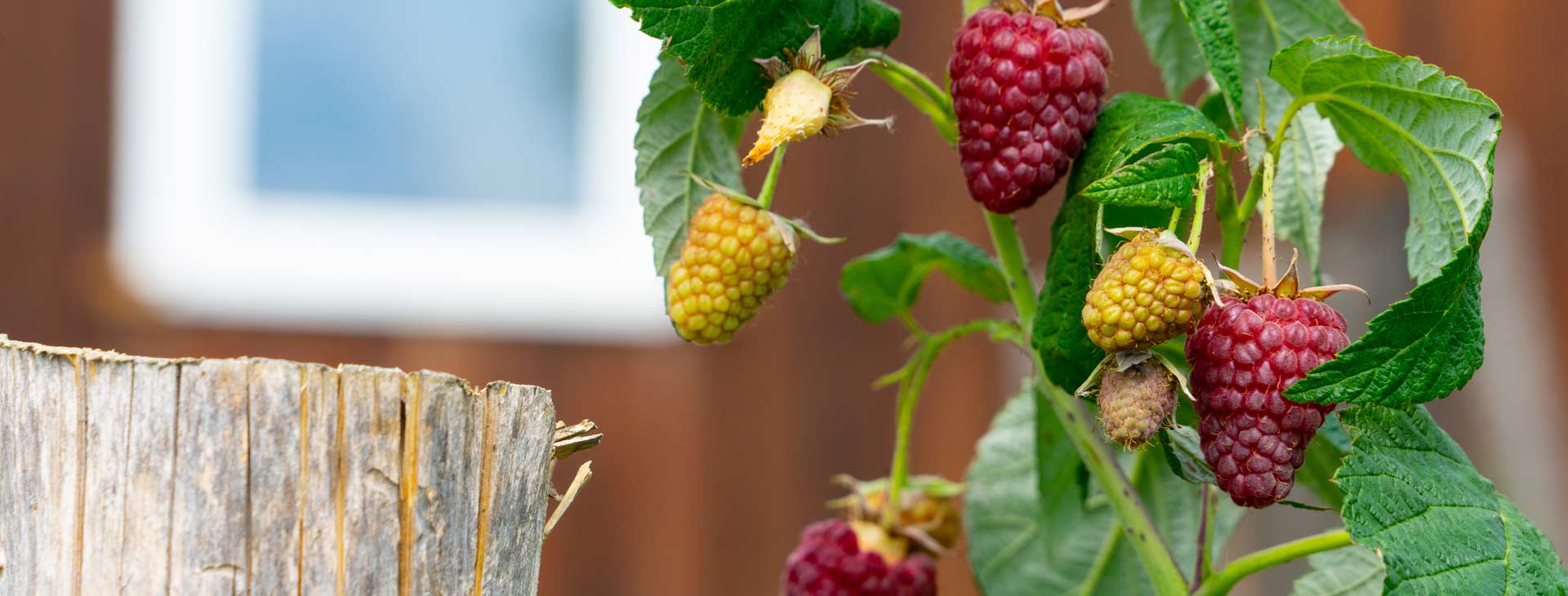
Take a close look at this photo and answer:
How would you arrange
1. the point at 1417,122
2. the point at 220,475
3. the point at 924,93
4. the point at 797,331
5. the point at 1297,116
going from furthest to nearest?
the point at 797,331 → the point at 1297,116 → the point at 924,93 → the point at 1417,122 → the point at 220,475

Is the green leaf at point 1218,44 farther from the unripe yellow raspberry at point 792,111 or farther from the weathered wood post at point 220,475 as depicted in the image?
the weathered wood post at point 220,475

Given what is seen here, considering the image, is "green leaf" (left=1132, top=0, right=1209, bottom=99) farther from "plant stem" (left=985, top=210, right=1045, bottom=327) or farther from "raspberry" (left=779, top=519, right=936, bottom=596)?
"raspberry" (left=779, top=519, right=936, bottom=596)

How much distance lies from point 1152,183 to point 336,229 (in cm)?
220

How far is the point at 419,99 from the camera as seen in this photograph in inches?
105

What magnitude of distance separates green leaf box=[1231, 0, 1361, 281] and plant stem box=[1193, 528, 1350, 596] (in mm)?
198

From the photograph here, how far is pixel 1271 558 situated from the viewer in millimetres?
744

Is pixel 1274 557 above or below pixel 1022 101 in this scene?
below

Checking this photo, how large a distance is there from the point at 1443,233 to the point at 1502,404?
5.49 feet

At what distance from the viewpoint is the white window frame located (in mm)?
2475

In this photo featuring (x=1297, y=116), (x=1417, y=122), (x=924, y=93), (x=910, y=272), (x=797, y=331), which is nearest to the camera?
(x=1417, y=122)

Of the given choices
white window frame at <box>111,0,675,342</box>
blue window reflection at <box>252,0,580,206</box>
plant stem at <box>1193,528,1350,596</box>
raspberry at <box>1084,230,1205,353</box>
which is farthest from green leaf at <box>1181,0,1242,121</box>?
blue window reflection at <box>252,0,580,206</box>

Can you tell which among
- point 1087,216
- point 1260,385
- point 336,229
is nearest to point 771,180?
point 1087,216

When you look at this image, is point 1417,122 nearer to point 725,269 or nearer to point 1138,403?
point 1138,403

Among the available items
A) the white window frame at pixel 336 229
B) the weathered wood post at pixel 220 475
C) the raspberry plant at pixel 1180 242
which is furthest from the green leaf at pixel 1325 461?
the white window frame at pixel 336 229
